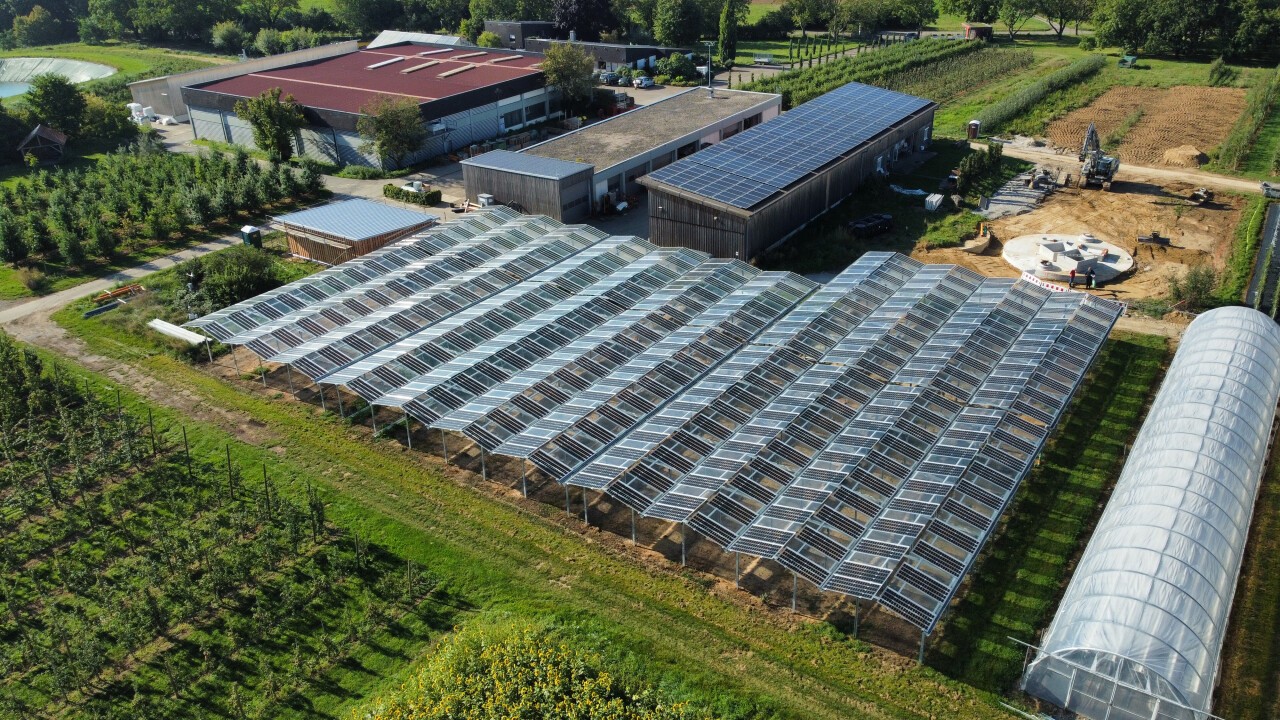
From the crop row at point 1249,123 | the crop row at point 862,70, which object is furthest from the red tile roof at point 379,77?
the crop row at point 1249,123

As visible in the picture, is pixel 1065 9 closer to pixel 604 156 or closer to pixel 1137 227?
pixel 1137 227

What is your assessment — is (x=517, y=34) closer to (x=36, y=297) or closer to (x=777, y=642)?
(x=36, y=297)

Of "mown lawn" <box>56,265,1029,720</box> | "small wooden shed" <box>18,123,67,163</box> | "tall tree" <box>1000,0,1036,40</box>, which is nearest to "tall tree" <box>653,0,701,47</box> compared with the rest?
"tall tree" <box>1000,0,1036,40</box>

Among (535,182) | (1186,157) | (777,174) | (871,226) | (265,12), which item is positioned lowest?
(871,226)

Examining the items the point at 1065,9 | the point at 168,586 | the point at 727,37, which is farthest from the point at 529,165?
the point at 1065,9

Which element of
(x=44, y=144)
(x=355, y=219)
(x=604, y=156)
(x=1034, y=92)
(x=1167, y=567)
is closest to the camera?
(x=1167, y=567)

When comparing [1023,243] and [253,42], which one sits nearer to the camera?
[1023,243]

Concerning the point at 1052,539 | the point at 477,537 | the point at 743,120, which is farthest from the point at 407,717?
the point at 743,120
